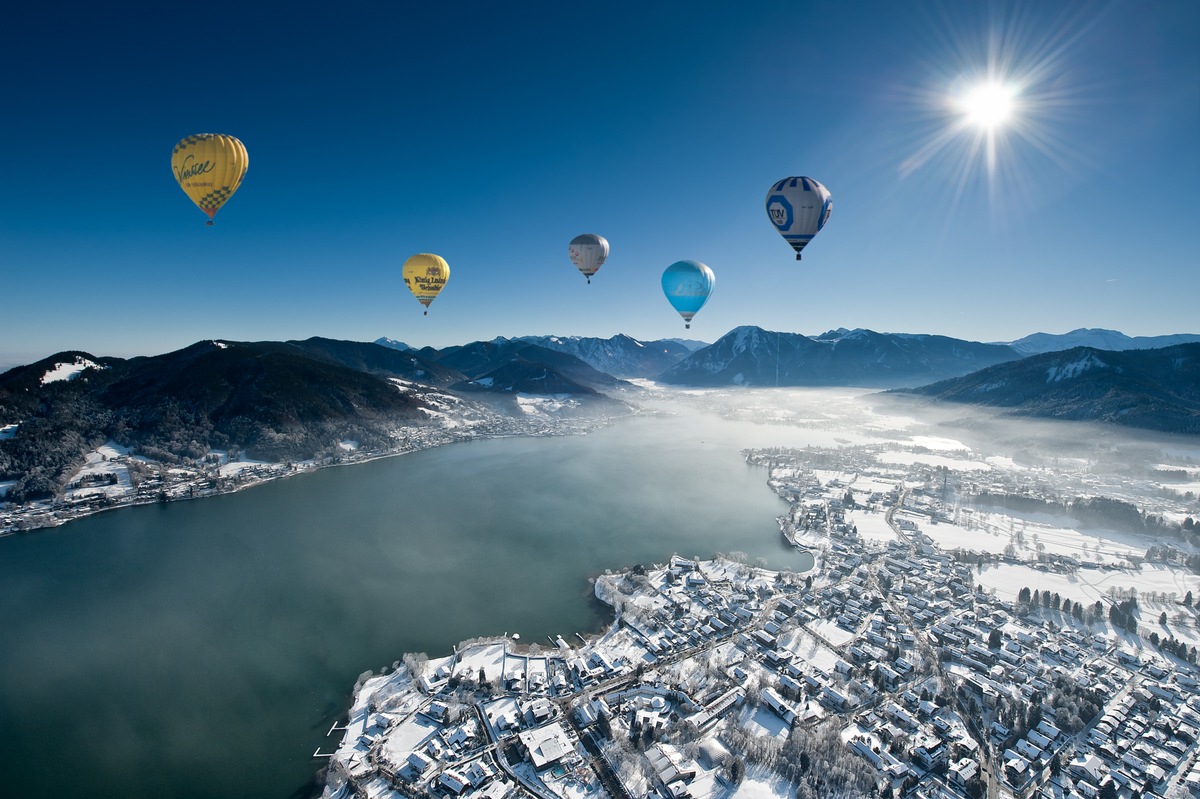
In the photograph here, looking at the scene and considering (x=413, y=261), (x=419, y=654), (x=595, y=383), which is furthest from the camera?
(x=595, y=383)

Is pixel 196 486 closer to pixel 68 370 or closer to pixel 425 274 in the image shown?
pixel 425 274

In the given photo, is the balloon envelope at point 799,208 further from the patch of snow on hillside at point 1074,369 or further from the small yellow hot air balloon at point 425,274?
the patch of snow on hillside at point 1074,369

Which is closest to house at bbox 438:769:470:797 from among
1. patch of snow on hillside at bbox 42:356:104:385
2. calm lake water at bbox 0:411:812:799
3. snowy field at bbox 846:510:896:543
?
calm lake water at bbox 0:411:812:799

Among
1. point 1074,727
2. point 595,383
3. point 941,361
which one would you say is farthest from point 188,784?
point 941,361

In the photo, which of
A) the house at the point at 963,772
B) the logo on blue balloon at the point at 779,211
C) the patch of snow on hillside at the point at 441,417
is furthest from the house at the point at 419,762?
the patch of snow on hillside at the point at 441,417

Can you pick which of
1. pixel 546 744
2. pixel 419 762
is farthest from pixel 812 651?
pixel 419 762

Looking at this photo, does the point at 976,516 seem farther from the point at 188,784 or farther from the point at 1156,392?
the point at 1156,392
